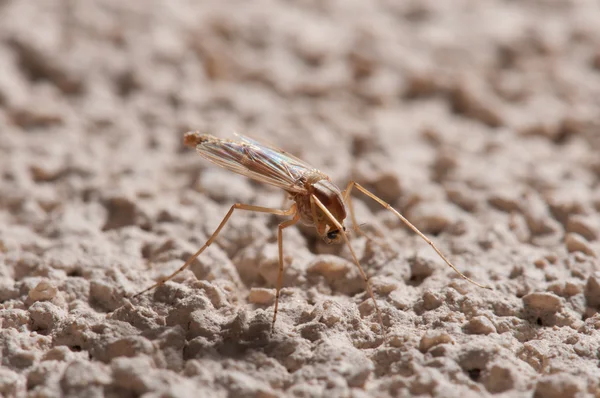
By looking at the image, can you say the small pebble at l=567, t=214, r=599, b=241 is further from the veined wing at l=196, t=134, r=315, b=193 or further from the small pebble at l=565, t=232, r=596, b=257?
the veined wing at l=196, t=134, r=315, b=193

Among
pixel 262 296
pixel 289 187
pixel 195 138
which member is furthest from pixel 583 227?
pixel 195 138

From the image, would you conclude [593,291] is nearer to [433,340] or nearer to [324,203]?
[433,340]

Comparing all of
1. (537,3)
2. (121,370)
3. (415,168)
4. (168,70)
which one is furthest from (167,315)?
(537,3)

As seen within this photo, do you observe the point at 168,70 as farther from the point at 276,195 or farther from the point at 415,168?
the point at 415,168

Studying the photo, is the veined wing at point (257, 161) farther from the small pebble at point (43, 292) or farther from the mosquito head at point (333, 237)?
the small pebble at point (43, 292)

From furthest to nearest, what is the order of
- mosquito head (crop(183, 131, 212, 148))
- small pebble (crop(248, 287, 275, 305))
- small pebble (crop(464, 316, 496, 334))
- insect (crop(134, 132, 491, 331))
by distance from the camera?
mosquito head (crop(183, 131, 212, 148)) → insect (crop(134, 132, 491, 331)) → small pebble (crop(248, 287, 275, 305)) → small pebble (crop(464, 316, 496, 334))

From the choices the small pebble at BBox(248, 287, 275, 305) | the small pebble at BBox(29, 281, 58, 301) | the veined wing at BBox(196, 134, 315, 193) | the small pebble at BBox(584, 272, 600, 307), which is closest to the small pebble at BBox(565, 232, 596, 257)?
the small pebble at BBox(584, 272, 600, 307)

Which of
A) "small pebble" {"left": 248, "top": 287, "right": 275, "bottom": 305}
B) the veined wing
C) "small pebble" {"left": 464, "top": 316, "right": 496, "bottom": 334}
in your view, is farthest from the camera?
the veined wing
